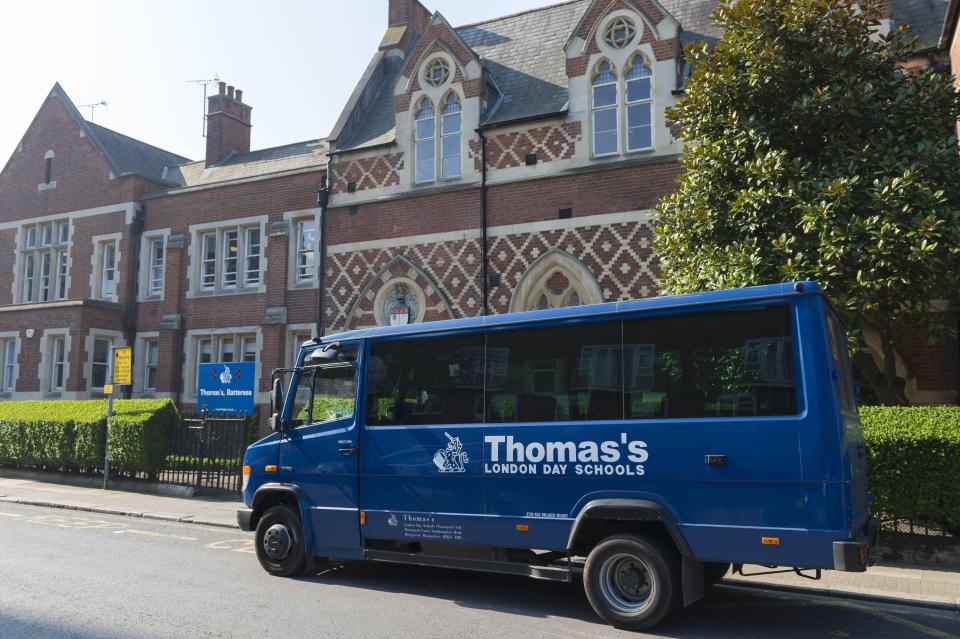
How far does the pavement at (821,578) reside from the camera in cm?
763

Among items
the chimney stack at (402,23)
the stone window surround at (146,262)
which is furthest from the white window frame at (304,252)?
the chimney stack at (402,23)

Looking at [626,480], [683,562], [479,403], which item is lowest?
[683,562]

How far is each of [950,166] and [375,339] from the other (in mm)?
8280

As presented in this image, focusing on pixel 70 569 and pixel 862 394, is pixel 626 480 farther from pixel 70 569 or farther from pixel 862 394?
pixel 862 394

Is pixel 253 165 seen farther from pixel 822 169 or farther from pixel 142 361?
pixel 822 169

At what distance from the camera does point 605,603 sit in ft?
21.2

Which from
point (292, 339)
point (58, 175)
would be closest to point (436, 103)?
point (292, 339)

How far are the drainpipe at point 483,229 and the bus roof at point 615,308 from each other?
9354 mm

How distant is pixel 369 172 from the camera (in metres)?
20.0

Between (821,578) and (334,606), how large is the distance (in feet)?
17.8

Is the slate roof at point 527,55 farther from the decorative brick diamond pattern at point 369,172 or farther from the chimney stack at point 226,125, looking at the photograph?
the chimney stack at point 226,125

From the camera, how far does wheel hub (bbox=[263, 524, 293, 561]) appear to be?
8.39 metres

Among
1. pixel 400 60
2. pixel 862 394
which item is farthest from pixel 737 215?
pixel 400 60

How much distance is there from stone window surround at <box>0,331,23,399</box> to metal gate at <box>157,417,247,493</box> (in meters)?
10.9
